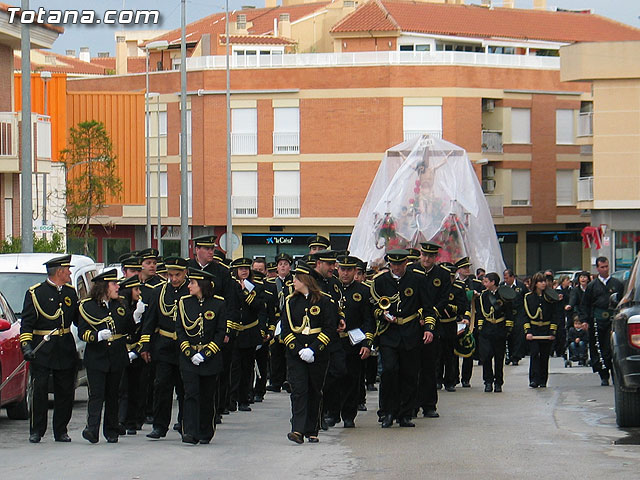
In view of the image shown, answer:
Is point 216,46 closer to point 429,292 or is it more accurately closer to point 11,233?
point 11,233

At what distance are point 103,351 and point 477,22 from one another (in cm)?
5141

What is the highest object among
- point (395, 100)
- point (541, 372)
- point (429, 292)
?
point (395, 100)

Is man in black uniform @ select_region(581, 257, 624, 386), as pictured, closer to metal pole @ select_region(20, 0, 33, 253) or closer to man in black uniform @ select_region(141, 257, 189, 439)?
man in black uniform @ select_region(141, 257, 189, 439)

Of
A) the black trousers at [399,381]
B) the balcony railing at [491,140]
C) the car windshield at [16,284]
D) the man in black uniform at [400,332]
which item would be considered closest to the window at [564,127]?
the balcony railing at [491,140]

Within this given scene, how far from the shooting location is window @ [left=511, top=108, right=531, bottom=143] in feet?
189

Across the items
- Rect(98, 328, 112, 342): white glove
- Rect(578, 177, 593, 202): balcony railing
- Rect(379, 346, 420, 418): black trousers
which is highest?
Rect(578, 177, 593, 202): balcony railing

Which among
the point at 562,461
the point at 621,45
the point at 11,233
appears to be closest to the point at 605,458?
the point at 562,461

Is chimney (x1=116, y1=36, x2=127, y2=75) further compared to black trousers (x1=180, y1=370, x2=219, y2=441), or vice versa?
chimney (x1=116, y1=36, x2=127, y2=75)

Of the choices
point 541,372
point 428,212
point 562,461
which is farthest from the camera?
point 428,212

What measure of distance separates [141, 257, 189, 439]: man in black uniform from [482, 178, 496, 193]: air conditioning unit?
148ft

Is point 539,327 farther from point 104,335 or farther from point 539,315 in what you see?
point 104,335

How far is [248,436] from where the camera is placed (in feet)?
45.1

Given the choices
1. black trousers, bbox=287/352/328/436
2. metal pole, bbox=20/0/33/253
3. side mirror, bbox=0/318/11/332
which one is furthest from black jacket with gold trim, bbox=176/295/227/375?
metal pole, bbox=20/0/33/253

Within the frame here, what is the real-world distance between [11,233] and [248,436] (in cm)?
2191
